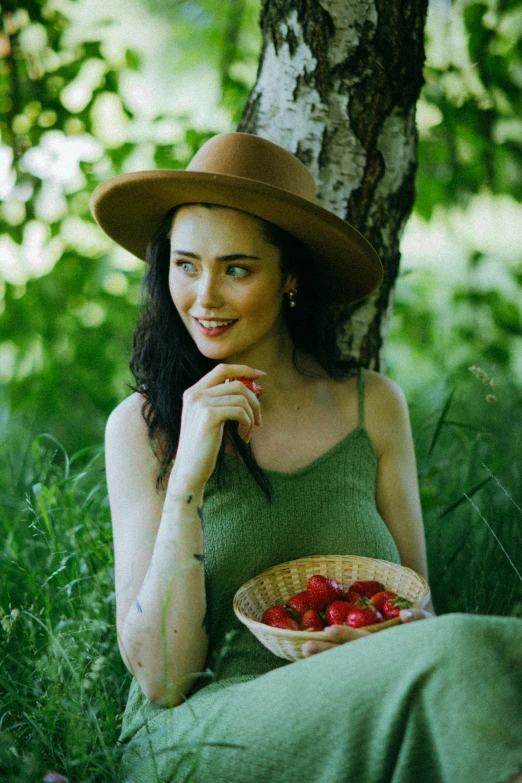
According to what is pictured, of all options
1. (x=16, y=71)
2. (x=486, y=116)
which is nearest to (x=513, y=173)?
(x=486, y=116)

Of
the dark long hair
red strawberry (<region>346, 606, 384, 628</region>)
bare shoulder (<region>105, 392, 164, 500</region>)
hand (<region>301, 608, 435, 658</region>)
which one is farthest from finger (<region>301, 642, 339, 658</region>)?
bare shoulder (<region>105, 392, 164, 500</region>)

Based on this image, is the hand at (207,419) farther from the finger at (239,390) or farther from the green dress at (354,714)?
the green dress at (354,714)

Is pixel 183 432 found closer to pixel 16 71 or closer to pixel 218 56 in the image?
pixel 16 71

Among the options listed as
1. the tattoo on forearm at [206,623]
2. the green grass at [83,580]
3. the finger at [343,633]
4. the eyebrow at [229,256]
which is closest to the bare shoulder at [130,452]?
the green grass at [83,580]

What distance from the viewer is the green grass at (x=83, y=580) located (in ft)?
7.04

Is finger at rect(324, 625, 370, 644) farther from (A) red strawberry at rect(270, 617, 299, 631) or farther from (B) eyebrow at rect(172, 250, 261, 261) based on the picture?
(B) eyebrow at rect(172, 250, 261, 261)

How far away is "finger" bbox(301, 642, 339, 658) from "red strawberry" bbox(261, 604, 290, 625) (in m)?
0.20

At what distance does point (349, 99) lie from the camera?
2912 millimetres

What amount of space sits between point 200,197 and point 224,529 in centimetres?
97

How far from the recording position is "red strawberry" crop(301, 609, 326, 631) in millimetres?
2066

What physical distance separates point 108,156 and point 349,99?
1.75 meters

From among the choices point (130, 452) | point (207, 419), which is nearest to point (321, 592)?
point (207, 419)

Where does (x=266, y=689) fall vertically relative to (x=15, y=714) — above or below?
above

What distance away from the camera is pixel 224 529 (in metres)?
2.36
